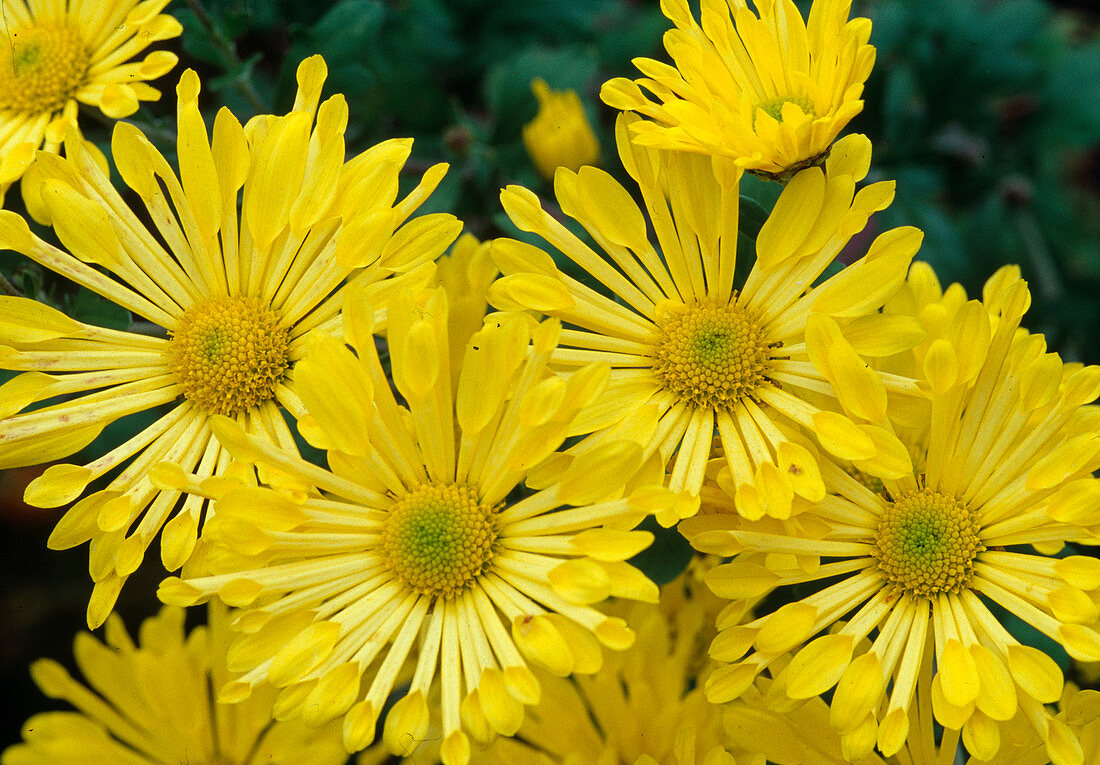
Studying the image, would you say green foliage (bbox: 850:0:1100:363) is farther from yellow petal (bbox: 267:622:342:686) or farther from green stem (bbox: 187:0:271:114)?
yellow petal (bbox: 267:622:342:686)

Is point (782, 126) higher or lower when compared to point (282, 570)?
higher

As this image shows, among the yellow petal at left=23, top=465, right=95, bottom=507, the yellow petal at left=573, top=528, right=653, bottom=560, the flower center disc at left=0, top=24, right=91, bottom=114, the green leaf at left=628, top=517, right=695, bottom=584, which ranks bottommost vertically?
the yellow petal at left=573, top=528, right=653, bottom=560

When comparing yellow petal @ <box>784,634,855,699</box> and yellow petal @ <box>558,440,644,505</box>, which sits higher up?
yellow petal @ <box>558,440,644,505</box>

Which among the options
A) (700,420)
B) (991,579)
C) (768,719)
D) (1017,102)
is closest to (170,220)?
(700,420)

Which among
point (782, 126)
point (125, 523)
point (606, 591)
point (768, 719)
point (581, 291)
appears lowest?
point (768, 719)

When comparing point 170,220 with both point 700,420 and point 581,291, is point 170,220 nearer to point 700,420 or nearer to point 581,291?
point 581,291

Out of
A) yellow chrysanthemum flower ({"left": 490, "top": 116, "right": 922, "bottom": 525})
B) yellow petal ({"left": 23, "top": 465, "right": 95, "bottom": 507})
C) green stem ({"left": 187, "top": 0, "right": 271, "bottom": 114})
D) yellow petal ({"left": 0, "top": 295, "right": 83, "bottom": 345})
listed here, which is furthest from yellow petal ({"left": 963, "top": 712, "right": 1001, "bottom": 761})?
green stem ({"left": 187, "top": 0, "right": 271, "bottom": 114})

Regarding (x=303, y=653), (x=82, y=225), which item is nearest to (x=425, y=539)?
(x=303, y=653)
